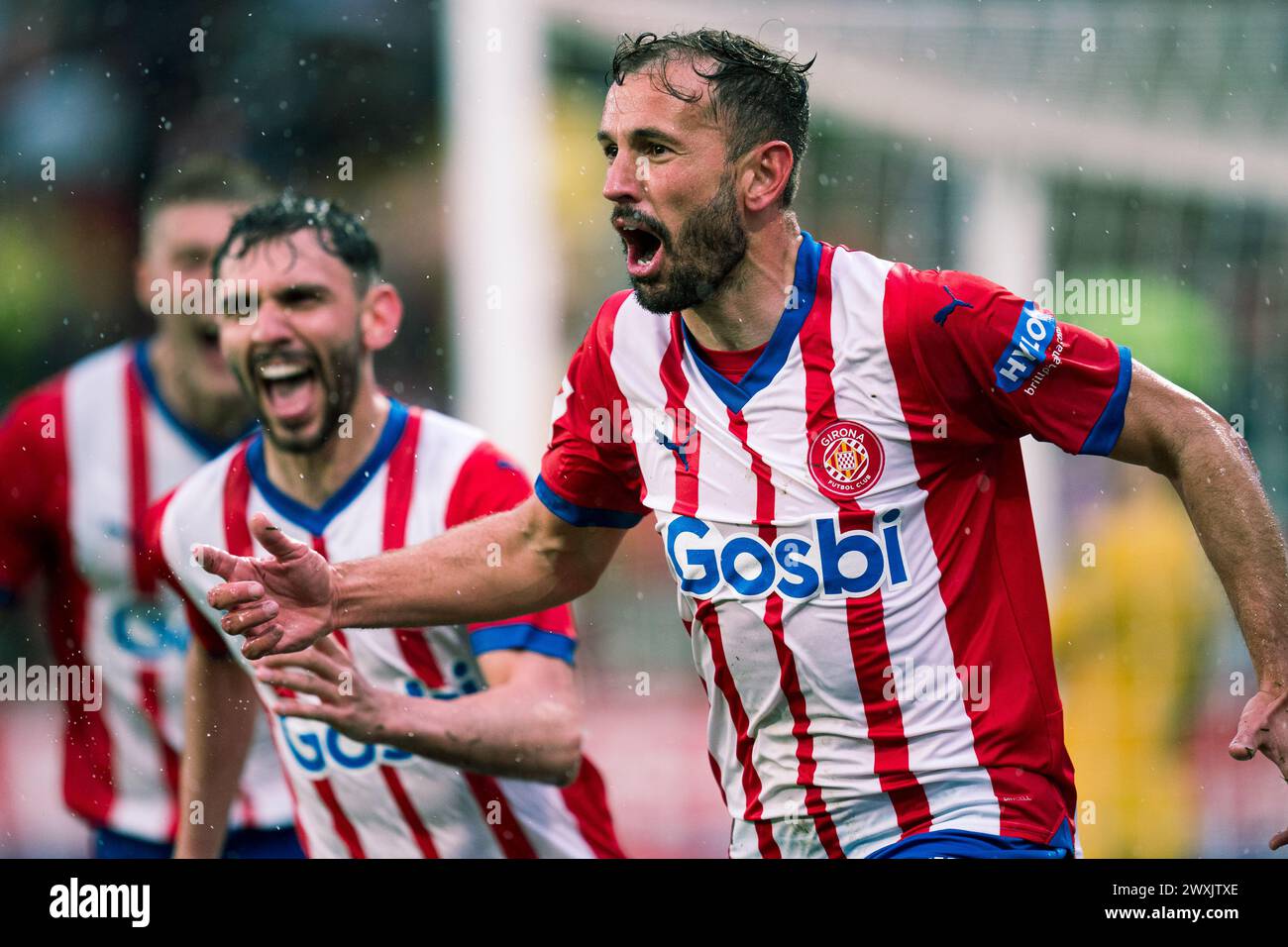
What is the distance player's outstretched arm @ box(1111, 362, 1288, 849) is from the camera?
7.84 feet

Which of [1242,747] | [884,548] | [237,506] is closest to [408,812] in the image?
[237,506]

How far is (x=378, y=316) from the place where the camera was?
368 cm

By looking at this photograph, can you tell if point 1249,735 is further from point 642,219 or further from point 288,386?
point 288,386

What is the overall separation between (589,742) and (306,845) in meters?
2.24

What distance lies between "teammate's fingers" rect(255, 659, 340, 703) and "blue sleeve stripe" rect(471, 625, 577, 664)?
19.1 inches

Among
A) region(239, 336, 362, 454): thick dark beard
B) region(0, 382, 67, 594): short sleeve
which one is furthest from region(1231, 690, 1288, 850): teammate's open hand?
region(0, 382, 67, 594): short sleeve

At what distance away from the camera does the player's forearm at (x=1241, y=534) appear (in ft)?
7.95

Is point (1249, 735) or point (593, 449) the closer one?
point (1249, 735)

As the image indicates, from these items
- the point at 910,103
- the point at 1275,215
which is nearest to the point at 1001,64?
the point at 910,103

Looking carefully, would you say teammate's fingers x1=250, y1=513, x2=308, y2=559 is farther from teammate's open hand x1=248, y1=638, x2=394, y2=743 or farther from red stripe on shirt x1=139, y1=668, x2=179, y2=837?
red stripe on shirt x1=139, y1=668, x2=179, y2=837

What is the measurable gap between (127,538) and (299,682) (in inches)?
66.6

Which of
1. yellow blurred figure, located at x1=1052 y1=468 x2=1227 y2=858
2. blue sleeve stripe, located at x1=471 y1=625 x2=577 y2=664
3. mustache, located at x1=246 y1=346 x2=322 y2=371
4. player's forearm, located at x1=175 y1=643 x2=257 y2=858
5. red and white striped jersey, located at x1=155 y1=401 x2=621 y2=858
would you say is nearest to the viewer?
blue sleeve stripe, located at x1=471 y1=625 x2=577 y2=664

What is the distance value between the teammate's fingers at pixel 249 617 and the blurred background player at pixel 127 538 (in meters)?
1.51

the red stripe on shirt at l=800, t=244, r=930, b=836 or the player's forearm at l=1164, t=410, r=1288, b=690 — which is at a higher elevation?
the player's forearm at l=1164, t=410, r=1288, b=690
